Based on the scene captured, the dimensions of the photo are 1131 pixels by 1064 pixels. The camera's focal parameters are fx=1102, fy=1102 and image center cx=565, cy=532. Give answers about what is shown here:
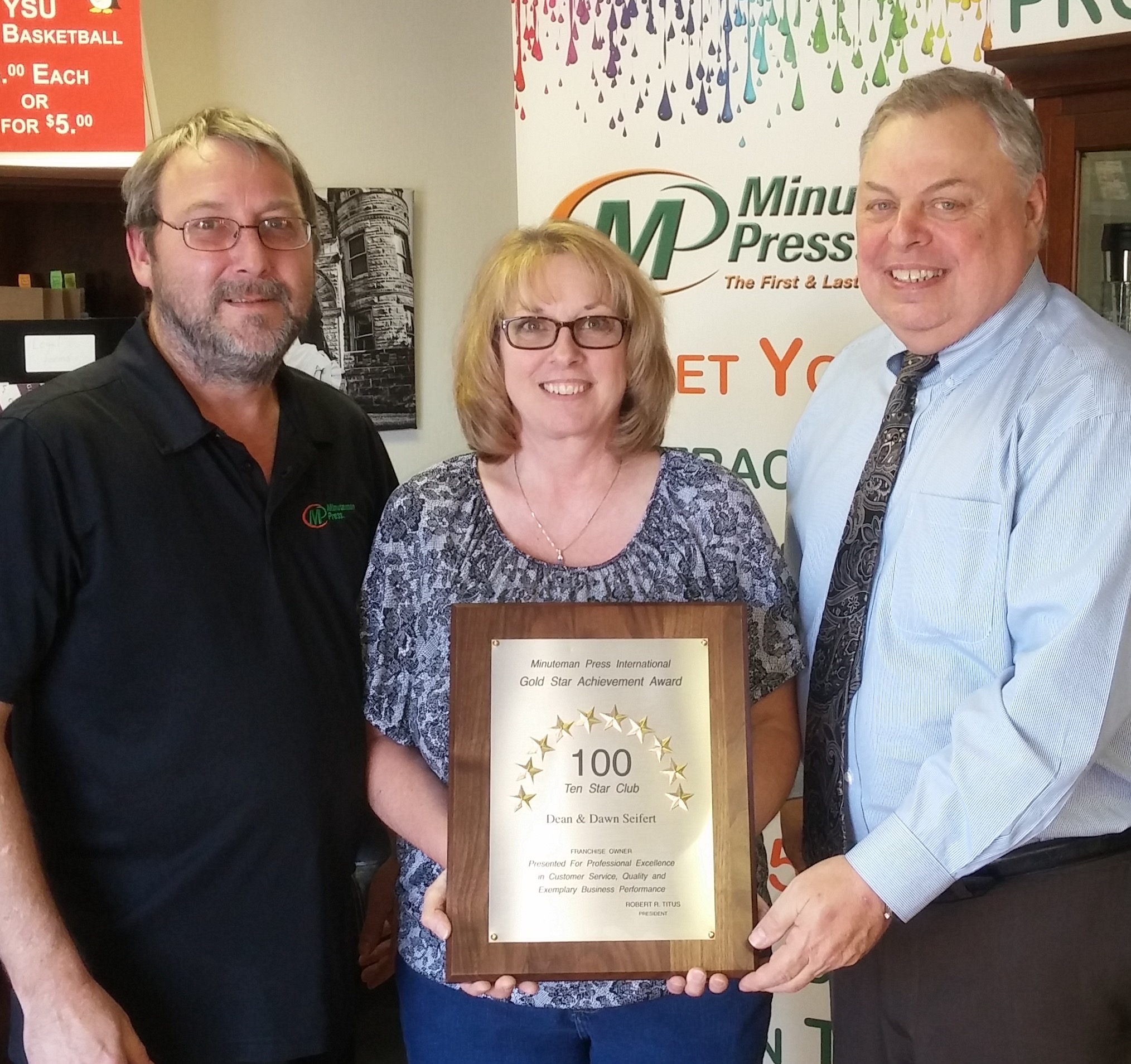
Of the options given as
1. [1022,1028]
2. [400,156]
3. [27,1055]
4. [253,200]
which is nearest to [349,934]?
[27,1055]

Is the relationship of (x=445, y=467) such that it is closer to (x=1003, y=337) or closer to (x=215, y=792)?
(x=215, y=792)

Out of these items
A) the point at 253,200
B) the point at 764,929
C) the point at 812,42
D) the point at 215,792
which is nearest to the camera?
the point at 764,929

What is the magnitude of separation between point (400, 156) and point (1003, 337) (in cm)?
233

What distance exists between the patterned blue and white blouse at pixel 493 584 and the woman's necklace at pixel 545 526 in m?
0.04

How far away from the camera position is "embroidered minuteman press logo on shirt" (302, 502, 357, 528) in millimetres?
1627

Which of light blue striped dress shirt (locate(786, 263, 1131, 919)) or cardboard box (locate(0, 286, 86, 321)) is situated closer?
light blue striped dress shirt (locate(786, 263, 1131, 919))

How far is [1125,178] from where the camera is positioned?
1.82 metres

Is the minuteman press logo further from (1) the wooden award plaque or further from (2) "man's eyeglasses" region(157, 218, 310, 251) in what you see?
(1) the wooden award plaque

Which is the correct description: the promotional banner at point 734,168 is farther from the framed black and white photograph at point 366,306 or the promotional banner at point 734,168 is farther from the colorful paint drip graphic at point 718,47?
the framed black and white photograph at point 366,306

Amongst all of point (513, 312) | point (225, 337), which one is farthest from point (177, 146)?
point (513, 312)

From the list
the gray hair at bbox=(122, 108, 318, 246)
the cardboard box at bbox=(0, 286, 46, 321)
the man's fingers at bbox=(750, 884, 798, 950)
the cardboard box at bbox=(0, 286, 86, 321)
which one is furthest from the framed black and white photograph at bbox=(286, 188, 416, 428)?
the man's fingers at bbox=(750, 884, 798, 950)

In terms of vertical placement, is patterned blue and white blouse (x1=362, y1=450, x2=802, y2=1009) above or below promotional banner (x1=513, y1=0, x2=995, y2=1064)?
below

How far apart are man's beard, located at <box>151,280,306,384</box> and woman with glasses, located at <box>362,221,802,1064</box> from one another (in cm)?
28

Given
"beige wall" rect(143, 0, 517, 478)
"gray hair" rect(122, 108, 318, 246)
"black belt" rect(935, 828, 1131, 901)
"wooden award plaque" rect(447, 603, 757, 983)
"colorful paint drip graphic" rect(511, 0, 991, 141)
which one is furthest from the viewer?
"beige wall" rect(143, 0, 517, 478)
